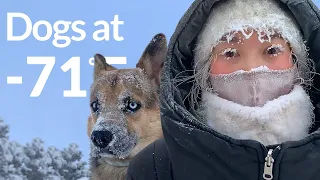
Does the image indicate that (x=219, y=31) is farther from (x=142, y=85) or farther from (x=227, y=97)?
(x=142, y=85)

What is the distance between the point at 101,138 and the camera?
9.93 feet

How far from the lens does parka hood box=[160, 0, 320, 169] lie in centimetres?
121

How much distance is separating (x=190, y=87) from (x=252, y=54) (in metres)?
0.21

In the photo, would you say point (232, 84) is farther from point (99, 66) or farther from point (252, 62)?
point (99, 66)

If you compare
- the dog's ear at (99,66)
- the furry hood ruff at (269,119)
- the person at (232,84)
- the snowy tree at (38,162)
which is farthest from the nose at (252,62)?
the snowy tree at (38,162)

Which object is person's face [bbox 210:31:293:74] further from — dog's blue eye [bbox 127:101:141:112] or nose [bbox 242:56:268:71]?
dog's blue eye [bbox 127:101:141:112]

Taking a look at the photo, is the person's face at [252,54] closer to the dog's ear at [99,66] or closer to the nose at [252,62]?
the nose at [252,62]

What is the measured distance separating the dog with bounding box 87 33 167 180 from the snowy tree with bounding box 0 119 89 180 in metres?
1.42

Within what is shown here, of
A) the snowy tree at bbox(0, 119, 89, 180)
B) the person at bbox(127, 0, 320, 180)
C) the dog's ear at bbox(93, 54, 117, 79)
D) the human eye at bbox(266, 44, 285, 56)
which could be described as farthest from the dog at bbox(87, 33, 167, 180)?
the human eye at bbox(266, 44, 285, 56)

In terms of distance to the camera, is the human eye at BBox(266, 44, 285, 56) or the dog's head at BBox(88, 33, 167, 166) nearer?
the human eye at BBox(266, 44, 285, 56)

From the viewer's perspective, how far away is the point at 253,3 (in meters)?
1.39

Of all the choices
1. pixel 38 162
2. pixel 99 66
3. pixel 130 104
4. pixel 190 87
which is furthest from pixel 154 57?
pixel 38 162

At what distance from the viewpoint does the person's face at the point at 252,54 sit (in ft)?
4.42

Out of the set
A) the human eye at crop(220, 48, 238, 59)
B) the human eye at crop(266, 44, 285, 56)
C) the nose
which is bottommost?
the nose
